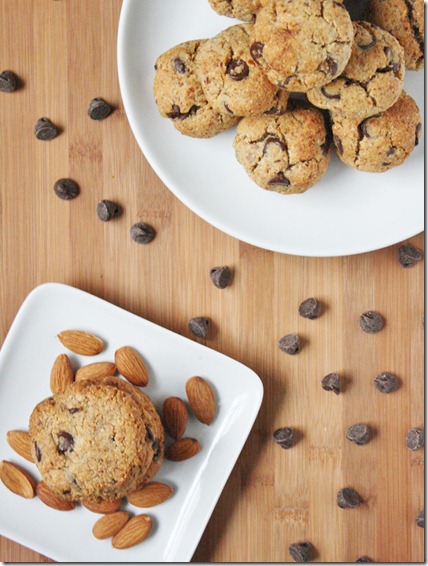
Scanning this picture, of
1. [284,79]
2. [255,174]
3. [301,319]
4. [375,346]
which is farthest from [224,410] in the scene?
[284,79]

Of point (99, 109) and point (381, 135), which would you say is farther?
point (99, 109)

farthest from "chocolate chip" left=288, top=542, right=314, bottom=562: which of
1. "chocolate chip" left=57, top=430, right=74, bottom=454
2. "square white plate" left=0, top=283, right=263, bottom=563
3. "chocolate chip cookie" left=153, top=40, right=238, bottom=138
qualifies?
"chocolate chip cookie" left=153, top=40, right=238, bottom=138

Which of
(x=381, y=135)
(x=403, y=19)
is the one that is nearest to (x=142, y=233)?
(x=381, y=135)

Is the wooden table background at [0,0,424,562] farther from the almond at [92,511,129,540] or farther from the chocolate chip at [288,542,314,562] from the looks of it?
the almond at [92,511,129,540]

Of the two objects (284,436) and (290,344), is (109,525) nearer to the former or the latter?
(284,436)

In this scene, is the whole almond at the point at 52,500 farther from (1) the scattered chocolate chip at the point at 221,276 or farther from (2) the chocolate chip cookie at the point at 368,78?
(2) the chocolate chip cookie at the point at 368,78

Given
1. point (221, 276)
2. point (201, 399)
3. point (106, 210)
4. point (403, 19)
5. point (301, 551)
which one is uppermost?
point (403, 19)

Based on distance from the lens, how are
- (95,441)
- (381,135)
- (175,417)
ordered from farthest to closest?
(175,417)
(95,441)
(381,135)

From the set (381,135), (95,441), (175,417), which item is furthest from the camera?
(175,417)

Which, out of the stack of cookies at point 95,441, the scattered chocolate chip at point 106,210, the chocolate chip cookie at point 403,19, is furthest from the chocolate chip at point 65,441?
the chocolate chip cookie at point 403,19
